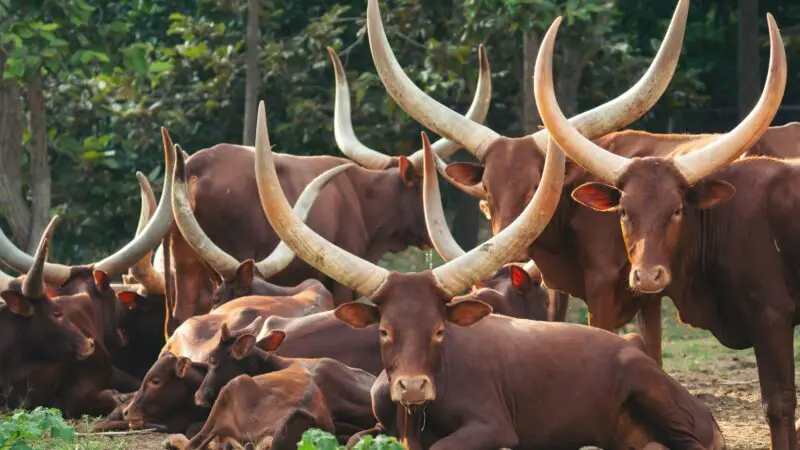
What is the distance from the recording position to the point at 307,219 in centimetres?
1044

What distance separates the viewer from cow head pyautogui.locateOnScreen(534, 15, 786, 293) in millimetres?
7199

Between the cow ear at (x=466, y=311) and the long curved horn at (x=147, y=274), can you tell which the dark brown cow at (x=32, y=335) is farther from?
the cow ear at (x=466, y=311)

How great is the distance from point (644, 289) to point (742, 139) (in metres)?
0.83

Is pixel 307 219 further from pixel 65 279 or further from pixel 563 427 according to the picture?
pixel 563 427

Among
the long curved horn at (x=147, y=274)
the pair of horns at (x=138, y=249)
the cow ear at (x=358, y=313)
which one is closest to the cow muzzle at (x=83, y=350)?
the pair of horns at (x=138, y=249)

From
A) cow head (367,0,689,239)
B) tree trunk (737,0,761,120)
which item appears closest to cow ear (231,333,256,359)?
cow head (367,0,689,239)

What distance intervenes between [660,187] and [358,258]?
1.36m

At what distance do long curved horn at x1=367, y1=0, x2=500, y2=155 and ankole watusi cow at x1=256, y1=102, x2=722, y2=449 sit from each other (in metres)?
1.71

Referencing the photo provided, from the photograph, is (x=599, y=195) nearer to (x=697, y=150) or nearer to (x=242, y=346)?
(x=697, y=150)

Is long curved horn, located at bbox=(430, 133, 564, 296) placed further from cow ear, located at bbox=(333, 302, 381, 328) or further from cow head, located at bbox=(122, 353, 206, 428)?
cow head, located at bbox=(122, 353, 206, 428)

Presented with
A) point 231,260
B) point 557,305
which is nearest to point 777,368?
point 557,305

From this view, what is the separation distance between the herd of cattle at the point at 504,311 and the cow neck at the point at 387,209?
149cm

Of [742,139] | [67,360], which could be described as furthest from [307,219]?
[742,139]

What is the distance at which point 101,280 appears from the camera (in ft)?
33.6
